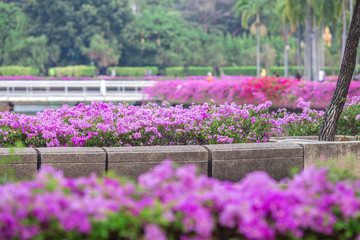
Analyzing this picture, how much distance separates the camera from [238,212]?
9.46ft

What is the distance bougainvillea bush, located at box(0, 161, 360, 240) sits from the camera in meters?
2.80

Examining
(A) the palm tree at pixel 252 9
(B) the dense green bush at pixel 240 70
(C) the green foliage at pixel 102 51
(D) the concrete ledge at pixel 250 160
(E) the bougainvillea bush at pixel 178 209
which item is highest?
(A) the palm tree at pixel 252 9

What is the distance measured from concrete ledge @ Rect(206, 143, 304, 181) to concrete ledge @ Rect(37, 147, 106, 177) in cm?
114

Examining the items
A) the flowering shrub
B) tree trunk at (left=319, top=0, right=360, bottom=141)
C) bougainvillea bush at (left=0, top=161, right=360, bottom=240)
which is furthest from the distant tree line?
bougainvillea bush at (left=0, top=161, right=360, bottom=240)

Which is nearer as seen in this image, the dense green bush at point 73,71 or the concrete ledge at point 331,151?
the concrete ledge at point 331,151

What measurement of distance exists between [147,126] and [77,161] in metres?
2.13

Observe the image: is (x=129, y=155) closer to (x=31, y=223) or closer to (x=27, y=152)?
(x=27, y=152)

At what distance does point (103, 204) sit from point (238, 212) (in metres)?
0.58

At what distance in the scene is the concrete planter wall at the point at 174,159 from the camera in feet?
21.5

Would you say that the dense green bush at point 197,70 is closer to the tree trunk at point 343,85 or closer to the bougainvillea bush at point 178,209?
the tree trunk at point 343,85

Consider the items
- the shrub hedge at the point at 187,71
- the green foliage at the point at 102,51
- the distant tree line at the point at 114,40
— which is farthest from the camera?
the shrub hedge at the point at 187,71

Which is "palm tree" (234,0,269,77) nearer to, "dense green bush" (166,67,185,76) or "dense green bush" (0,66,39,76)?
"dense green bush" (166,67,185,76)

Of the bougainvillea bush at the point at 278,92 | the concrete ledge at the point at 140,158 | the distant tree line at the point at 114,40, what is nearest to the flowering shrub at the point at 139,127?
the concrete ledge at the point at 140,158

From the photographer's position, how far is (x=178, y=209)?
2.87 meters
